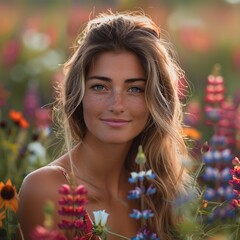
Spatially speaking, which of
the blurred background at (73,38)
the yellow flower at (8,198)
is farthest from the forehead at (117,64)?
the blurred background at (73,38)

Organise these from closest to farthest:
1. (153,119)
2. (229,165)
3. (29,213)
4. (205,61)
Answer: (29,213), (153,119), (229,165), (205,61)

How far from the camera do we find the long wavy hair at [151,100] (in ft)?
10.3

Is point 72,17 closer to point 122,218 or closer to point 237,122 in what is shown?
point 237,122

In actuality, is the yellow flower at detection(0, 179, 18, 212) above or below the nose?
below

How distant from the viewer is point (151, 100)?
3092mm

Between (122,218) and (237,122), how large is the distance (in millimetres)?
1406

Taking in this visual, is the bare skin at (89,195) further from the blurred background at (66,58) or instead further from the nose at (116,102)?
→ the blurred background at (66,58)

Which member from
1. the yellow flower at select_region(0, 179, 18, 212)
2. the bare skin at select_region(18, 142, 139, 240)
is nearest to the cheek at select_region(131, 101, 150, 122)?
the bare skin at select_region(18, 142, 139, 240)

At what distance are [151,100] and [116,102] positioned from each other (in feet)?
0.59

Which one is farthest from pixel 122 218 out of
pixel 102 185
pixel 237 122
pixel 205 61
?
pixel 205 61

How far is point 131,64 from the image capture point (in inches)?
122

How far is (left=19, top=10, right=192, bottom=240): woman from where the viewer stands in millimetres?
3033

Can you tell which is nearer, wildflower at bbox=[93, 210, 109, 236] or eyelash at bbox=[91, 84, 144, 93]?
wildflower at bbox=[93, 210, 109, 236]

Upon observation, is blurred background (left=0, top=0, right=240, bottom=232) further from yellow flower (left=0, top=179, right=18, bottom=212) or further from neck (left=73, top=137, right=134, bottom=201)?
yellow flower (left=0, top=179, right=18, bottom=212)
